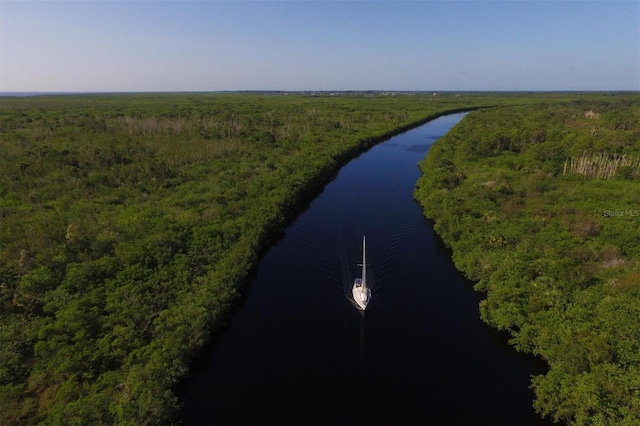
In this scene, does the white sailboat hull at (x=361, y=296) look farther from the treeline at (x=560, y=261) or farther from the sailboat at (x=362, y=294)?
the treeline at (x=560, y=261)

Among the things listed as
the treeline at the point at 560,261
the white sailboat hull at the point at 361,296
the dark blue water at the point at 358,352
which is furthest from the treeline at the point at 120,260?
the treeline at the point at 560,261

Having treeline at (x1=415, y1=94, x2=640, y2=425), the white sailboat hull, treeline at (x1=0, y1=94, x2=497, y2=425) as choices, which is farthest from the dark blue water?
treeline at (x1=0, y1=94, x2=497, y2=425)

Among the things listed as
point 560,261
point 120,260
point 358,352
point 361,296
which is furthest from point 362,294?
point 120,260

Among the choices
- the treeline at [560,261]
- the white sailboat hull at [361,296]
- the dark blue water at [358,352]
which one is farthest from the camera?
the white sailboat hull at [361,296]

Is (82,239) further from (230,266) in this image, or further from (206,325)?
(206,325)

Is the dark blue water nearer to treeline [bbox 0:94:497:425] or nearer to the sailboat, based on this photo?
the sailboat
